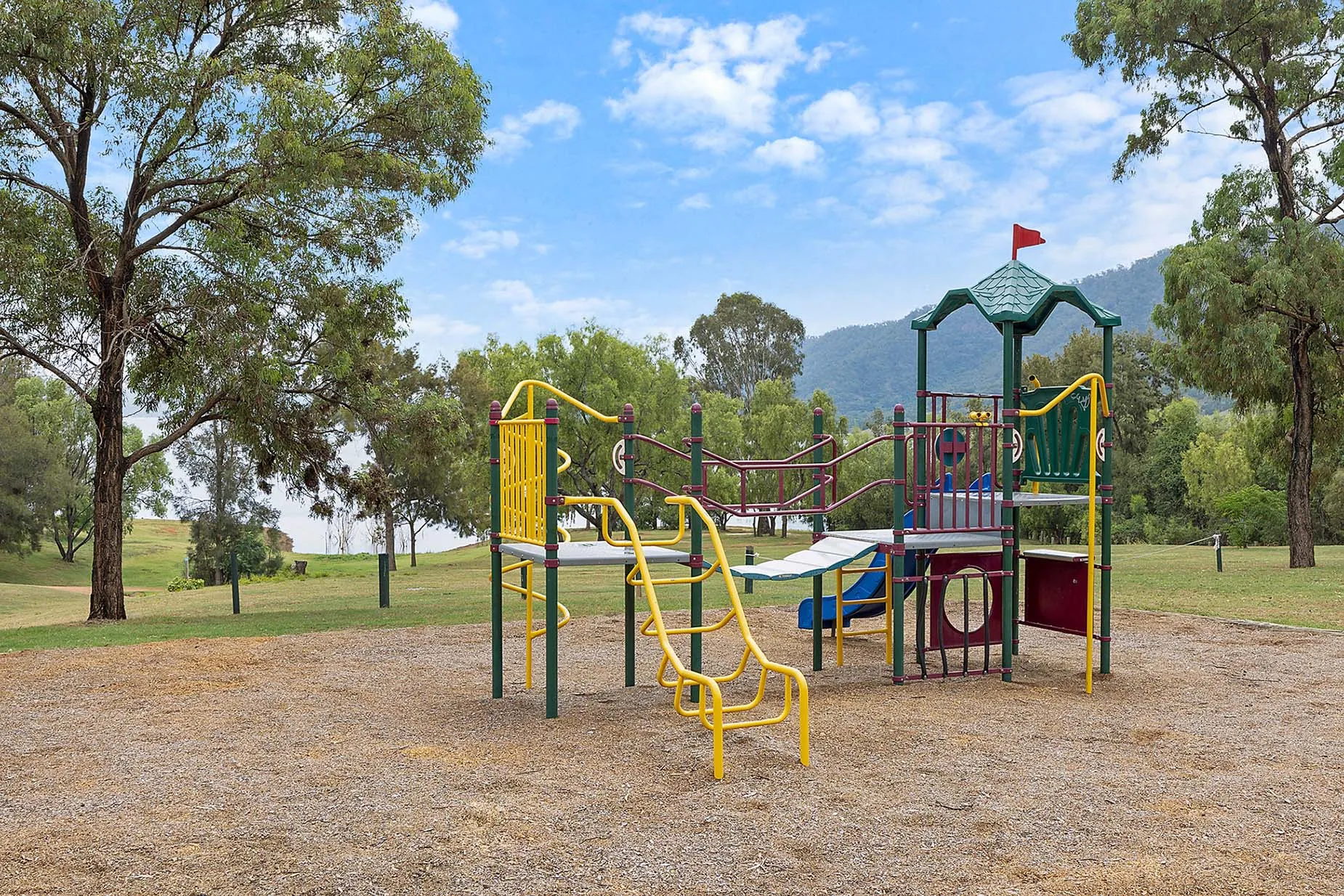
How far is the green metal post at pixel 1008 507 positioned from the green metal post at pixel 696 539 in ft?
7.92

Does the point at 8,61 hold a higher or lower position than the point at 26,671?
higher

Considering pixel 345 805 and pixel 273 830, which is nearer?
pixel 273 830

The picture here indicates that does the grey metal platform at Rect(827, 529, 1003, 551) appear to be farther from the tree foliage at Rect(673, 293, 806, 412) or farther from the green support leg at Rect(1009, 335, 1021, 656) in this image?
the tree foliage at Rect(673, 293, 806, 412)

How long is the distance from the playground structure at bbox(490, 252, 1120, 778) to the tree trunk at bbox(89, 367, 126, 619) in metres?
9.23

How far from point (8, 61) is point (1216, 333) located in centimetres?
1915

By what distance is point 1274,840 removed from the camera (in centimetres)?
457

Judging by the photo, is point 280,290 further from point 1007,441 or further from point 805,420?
point 805,420

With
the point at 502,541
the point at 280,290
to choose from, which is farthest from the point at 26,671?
the point at 280,290

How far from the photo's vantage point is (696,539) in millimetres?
7395

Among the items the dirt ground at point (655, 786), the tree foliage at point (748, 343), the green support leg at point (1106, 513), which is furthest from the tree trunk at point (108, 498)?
the tree foliage at point (748, 343)

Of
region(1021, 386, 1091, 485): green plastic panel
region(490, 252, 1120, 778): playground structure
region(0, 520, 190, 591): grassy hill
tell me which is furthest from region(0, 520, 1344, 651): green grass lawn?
region(0, 520, 190, 591): grassy hill

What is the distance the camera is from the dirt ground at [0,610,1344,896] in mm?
4188

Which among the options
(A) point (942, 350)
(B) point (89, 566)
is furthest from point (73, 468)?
(A) point (942, 350)

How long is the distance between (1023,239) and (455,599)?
418 inches
